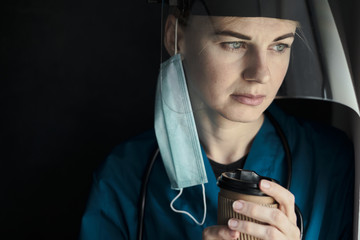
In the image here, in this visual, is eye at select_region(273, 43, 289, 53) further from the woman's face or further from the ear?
the ear

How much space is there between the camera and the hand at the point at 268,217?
2.38 feet

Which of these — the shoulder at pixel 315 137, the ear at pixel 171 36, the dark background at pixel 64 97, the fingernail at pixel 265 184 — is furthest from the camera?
the dark background at pixel 64 97

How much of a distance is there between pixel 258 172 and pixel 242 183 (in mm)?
256

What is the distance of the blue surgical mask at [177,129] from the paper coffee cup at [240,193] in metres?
0.16

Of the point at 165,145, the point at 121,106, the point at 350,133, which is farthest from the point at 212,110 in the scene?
the point at 121,106

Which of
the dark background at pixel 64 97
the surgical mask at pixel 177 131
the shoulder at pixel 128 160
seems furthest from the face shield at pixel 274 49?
the dark background at pixel 64 97

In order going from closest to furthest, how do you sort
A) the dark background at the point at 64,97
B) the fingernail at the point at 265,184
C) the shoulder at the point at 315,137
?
the fingernail at the point at 265,184
the shoulder at the point at 315,137
the dark background at the point at 64,97

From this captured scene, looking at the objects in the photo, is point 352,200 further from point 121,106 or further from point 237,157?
point 121,106

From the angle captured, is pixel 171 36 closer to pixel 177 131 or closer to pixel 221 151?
pixel 177 131

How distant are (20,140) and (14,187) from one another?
0.45 feet

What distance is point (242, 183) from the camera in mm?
728

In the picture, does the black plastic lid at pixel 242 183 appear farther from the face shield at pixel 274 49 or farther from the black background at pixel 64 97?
the black background at pixel 64 97

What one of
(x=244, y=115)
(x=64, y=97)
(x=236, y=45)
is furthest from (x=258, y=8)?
(x=64, y=97)

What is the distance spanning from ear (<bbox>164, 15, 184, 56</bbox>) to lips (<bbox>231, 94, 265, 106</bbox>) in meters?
0.14
